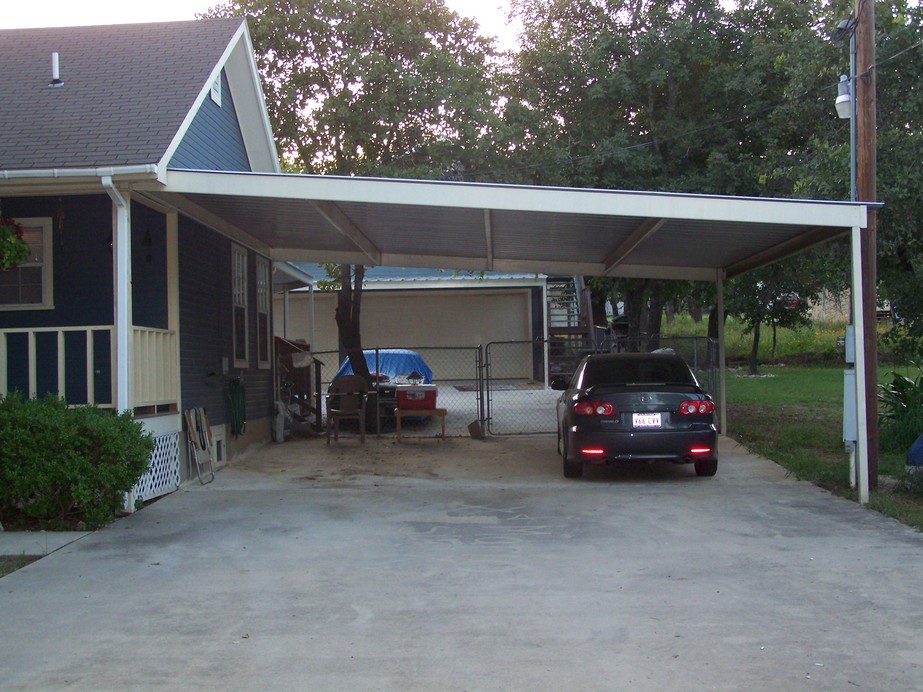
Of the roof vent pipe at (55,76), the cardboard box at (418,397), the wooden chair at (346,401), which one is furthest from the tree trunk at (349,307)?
the roof vent pipe at (55,76)

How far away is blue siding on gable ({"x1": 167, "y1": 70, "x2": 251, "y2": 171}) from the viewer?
1060 cm

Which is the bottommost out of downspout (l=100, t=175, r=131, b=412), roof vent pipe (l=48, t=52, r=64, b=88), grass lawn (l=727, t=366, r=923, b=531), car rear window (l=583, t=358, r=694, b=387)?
grass lawn (l=727, t=366, r=923, b=531)

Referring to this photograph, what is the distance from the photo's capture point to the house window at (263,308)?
13898mm

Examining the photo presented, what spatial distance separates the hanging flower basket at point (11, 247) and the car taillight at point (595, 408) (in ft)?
19.1

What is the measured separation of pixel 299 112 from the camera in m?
17.4

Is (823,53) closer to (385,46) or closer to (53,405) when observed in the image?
(385,46)

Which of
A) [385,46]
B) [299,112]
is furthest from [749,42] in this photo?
[299,112]

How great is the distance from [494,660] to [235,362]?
28.0 feet

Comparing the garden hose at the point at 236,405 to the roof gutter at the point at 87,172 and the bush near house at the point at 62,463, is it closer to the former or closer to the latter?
the bush near house at the point at 62,463

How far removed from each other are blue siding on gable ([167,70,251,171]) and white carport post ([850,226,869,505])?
277 inches

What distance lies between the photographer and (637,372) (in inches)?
425

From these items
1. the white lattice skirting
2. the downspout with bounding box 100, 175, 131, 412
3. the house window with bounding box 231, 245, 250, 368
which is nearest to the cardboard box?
the house window with bounding box 231, 245, 250, 368

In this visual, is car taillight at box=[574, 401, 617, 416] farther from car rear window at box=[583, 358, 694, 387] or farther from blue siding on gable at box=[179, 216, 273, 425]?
blue siding on gable at box=[179, 216, 273, 425]

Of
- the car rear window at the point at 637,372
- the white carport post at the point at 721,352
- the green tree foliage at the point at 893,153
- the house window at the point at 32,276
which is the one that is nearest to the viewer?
the house window at the point at 32,276
